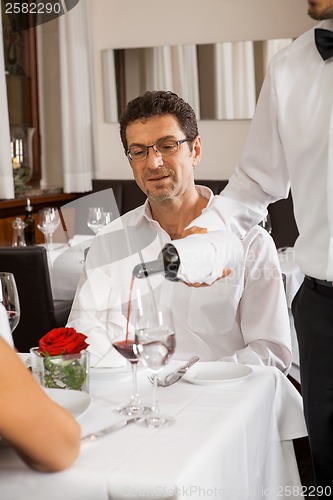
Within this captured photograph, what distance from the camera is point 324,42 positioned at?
1.64 m

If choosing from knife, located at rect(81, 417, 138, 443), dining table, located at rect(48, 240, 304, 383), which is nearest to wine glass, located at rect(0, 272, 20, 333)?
knife, located at rect(81, 417, 138, 443)

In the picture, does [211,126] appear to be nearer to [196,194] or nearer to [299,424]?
[196,194]

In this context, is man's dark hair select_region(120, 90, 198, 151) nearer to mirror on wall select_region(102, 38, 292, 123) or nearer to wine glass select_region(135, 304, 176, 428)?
wine glass select_region(135, 304, 176, 428)

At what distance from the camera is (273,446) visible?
59.9 inches

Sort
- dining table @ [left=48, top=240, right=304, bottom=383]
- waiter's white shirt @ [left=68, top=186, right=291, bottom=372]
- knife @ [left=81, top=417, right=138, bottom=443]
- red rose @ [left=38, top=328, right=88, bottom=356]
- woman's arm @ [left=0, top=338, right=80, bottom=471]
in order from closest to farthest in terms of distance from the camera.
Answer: woman's arm @ [left=0, top=338, right=80, bottom=471]
knife @ [left=81, top=417, right=138, bottom=443]
red rose @ [left=38, top=328, right=88, bottom=356]
waiter's white shirt @ [left=68, top=186, right=291, bottom=372]
dining table @ [left=48, top=240, right=304, bottom=383]

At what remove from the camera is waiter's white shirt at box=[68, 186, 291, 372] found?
2.08 metres

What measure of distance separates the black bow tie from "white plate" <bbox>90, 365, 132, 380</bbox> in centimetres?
77

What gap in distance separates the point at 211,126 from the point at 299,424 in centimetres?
443

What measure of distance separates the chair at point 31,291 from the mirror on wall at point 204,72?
3.03m

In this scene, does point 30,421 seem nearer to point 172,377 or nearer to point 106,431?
point 106,431

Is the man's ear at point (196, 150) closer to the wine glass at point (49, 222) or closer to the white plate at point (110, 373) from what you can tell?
the white plate at point (110, 373)

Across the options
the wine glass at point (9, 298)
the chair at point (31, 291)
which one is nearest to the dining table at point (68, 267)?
the chair at point (31, 291)

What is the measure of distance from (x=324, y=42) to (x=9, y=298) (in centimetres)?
88

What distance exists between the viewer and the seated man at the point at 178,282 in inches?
A: 82.2
